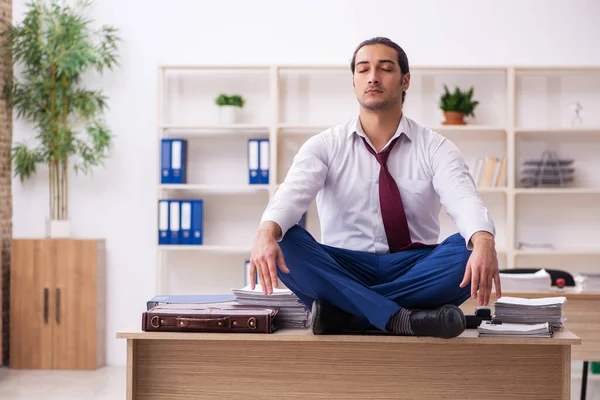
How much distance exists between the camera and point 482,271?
7.03 feet

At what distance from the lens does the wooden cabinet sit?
514 cm

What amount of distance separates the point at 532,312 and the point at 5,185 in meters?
3.94

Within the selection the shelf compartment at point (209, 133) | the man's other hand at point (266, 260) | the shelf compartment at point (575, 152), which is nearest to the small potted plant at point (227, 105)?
the shelf compartment at point (209, 133)

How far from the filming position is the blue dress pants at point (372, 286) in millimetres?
2293

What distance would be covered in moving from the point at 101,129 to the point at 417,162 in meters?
3.10

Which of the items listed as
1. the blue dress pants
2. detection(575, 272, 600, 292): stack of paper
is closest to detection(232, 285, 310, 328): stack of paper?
the blue dress pants

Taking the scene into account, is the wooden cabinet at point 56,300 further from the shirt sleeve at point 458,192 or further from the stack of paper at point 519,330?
the stack of paper at point 519,330

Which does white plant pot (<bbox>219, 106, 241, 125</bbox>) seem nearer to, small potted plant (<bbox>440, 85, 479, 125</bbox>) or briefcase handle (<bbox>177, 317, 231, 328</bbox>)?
small potted plant (<bbox>440, 85, 479, 125</bbox>)

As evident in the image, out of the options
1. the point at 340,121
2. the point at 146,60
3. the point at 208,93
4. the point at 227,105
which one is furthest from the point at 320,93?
the point at 146,60

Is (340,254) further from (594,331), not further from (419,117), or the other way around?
(419,117)

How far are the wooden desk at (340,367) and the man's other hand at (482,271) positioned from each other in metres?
0.18

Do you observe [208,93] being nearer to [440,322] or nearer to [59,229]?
[59,229]

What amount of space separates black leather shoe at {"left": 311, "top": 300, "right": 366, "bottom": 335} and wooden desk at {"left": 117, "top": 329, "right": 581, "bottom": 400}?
0.03m

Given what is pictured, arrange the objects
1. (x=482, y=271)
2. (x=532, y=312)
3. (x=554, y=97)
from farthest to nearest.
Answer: (x=554, y=97)
(x=532, y=312)
(x=482, y=271)
